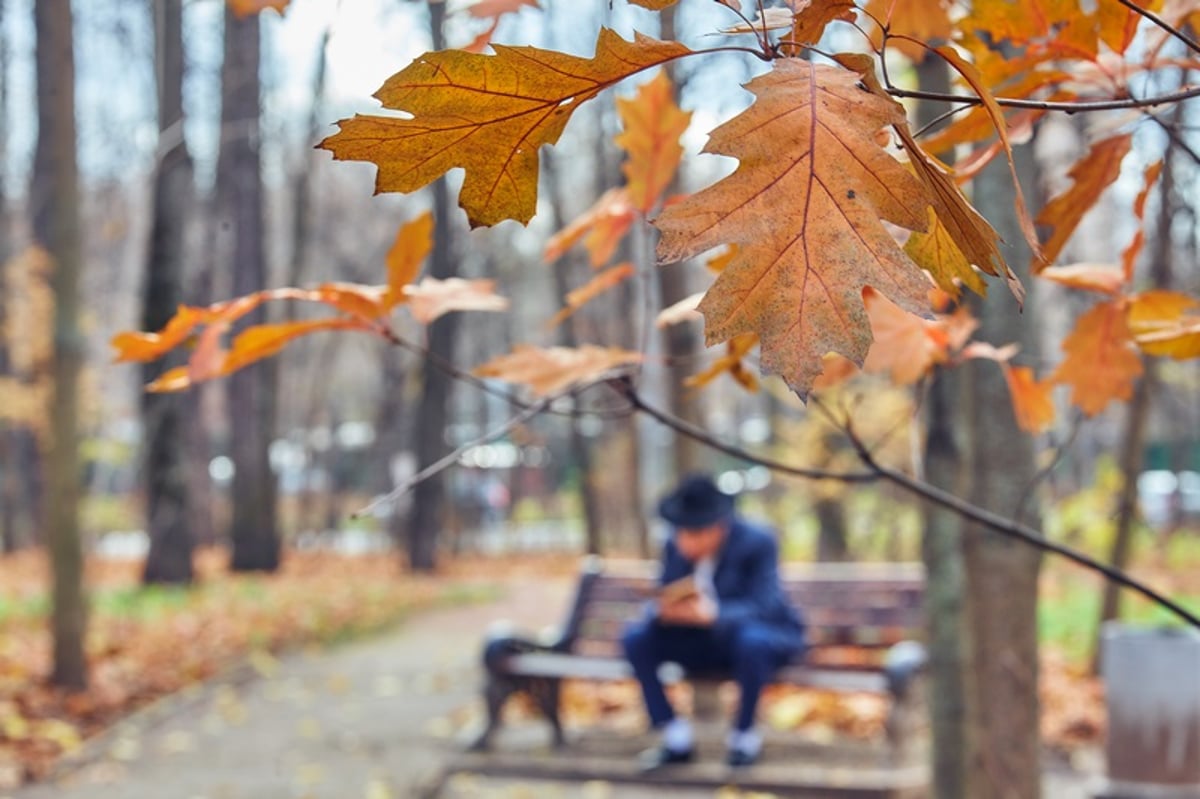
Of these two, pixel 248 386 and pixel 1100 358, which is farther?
pixel 248 386

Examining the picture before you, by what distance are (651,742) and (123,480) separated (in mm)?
43032

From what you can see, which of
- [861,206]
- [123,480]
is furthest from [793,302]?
[123,480]

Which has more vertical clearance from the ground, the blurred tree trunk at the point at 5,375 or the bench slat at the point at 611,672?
the blurred tree trunk at the point at 5,375

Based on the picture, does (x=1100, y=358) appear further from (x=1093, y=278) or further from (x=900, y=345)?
(x=900, y=345)

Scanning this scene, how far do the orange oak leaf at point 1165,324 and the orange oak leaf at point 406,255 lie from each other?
796 millimetres

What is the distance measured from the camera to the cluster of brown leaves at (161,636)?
6.65 meters

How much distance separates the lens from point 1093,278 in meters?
1.47

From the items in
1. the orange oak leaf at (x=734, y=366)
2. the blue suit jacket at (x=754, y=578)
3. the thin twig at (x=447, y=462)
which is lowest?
the blue suit jacket at (x=754, y=578)

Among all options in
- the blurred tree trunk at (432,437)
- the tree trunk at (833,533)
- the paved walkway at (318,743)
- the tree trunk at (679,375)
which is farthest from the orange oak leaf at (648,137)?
the blurred tree trunk at (432,437)

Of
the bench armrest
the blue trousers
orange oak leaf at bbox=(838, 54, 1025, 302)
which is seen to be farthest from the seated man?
orange oak leaf at bbox=(838, 54, 1025, 302)

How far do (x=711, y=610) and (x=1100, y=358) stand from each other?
4390mm

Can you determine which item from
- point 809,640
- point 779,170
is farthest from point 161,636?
point 779,170

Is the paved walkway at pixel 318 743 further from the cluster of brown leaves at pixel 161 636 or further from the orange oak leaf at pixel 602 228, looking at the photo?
the orange oak leaf at pixel 602 228

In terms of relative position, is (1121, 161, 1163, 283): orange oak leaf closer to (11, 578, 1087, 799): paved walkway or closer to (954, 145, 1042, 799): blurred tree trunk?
(954, 145, 1042, 799): blurred tree trunk
